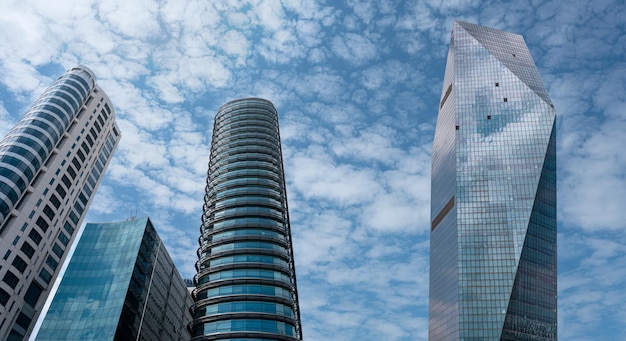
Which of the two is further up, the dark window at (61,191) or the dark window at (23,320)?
the dark window at (61,191)

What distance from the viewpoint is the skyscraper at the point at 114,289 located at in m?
110

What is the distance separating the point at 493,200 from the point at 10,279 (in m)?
115

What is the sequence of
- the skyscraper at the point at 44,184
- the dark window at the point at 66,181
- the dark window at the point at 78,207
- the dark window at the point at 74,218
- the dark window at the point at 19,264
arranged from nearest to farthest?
the skyscraper at the point at 44,184 → the dark window at the point at 19,264 → the dark window at the point at 66,181 → the dark window at the point at 74,218 → the dark window at the point at 78,207

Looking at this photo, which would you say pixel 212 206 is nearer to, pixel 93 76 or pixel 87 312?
pixel 87 312

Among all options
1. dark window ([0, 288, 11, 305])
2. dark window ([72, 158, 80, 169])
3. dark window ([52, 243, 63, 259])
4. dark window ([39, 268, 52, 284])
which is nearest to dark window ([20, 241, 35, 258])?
dark window ([39, 268, 52, 284])

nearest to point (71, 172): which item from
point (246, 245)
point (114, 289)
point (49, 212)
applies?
point (49, 212)

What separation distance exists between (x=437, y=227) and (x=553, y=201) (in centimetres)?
3220

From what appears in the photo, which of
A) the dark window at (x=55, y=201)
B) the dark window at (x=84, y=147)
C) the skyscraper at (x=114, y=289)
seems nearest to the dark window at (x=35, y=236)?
the skyscraper at (x=114, y=289)

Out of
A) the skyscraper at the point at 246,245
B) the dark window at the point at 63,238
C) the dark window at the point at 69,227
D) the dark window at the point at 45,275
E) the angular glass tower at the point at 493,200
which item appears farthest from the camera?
the dark window at the point at 69,227

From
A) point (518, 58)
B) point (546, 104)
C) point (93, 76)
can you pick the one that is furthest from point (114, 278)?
point (518, 58)

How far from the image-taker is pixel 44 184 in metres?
130

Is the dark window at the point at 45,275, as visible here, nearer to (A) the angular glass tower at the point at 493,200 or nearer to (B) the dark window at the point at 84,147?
(B) the dark window at the point at 84,147

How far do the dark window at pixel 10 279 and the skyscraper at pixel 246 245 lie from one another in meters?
36.1

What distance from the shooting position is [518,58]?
598 ft
